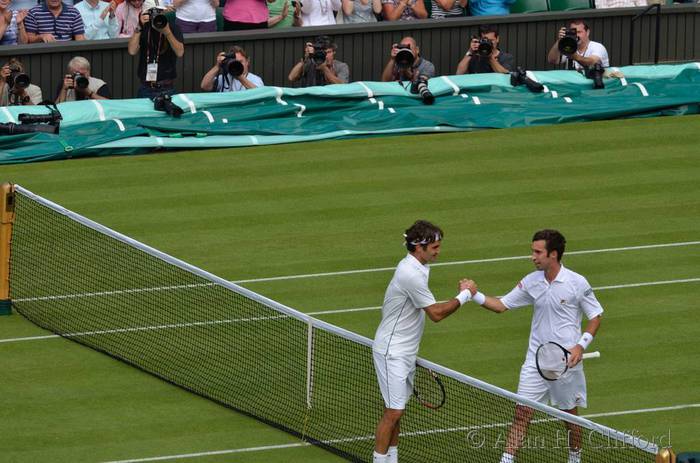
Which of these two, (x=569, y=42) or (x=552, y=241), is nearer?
(x=552, y=241)

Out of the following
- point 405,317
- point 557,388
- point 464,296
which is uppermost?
point 464,296

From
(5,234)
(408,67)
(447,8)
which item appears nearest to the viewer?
(5,234)

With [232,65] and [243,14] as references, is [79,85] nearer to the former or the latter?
[232,65]

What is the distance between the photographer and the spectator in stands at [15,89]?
2283 cm

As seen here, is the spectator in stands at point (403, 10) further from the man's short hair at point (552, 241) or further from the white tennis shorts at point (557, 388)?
the white tennis shorts at point (557, 388)

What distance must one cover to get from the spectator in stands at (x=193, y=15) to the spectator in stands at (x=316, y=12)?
1.55 meters

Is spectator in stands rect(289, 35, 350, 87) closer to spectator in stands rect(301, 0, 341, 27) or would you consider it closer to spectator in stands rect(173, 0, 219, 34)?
spectator in stands rect(301, 0, 341, 27)

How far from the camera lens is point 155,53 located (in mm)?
23625

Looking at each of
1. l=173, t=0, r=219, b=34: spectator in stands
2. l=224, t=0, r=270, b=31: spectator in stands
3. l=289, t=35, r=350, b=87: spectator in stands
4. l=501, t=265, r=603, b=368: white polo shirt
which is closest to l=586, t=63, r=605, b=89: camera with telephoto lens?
l=289, t=35, r=350, b=87: spectator in stands

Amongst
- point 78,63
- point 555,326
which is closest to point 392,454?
point 555,326

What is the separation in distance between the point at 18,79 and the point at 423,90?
239 inches

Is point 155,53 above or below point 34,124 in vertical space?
above

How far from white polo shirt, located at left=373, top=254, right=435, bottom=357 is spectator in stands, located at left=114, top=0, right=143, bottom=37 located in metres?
13.1

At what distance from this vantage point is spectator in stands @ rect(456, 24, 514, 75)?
25500 mm
